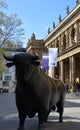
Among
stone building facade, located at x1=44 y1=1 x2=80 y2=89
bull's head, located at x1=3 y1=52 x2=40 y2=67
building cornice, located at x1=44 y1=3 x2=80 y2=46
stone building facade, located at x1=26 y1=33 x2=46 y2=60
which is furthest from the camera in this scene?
stone building facade, located at x1=26 y1=33 x2=46 y2=60

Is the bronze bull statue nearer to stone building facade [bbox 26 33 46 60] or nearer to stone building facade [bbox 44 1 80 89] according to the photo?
stone building facade [bbox 44 1 80 89]

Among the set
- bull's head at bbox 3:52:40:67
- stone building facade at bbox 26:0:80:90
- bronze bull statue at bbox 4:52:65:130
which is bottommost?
bronze bull statue at bbox 4:52:65:130

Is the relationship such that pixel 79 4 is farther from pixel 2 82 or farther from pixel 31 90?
pixel 2 82

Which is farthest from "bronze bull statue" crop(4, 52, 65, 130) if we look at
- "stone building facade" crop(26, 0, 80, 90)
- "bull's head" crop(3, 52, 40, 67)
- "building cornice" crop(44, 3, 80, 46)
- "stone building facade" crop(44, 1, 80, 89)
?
"building cornice" crop(44, 3, 80, 46)

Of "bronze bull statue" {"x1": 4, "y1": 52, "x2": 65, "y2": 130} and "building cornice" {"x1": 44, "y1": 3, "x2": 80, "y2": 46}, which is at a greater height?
"building cornice" {"x1": 44, "y1": 3, "x2": 80, "y2": 46}

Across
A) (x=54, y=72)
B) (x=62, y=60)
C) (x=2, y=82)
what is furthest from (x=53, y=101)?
(x=2, y=82)

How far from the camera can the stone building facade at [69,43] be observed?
61.4 metres

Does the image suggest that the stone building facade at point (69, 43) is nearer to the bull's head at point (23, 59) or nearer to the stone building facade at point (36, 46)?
the stone building facade at point (36, 46)

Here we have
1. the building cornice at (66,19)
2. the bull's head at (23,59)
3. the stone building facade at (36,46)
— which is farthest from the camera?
the stone building facade at (36,46)

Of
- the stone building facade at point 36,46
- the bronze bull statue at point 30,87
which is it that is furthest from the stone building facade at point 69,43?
the bronze bull statue at point 30,87

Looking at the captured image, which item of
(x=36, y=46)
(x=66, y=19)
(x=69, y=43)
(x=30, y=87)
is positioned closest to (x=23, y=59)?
(x=30, y=87)

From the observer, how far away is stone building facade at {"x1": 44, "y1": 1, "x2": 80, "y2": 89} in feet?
202

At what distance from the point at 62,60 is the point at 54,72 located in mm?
10773

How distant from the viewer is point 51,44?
8581 centimetres
